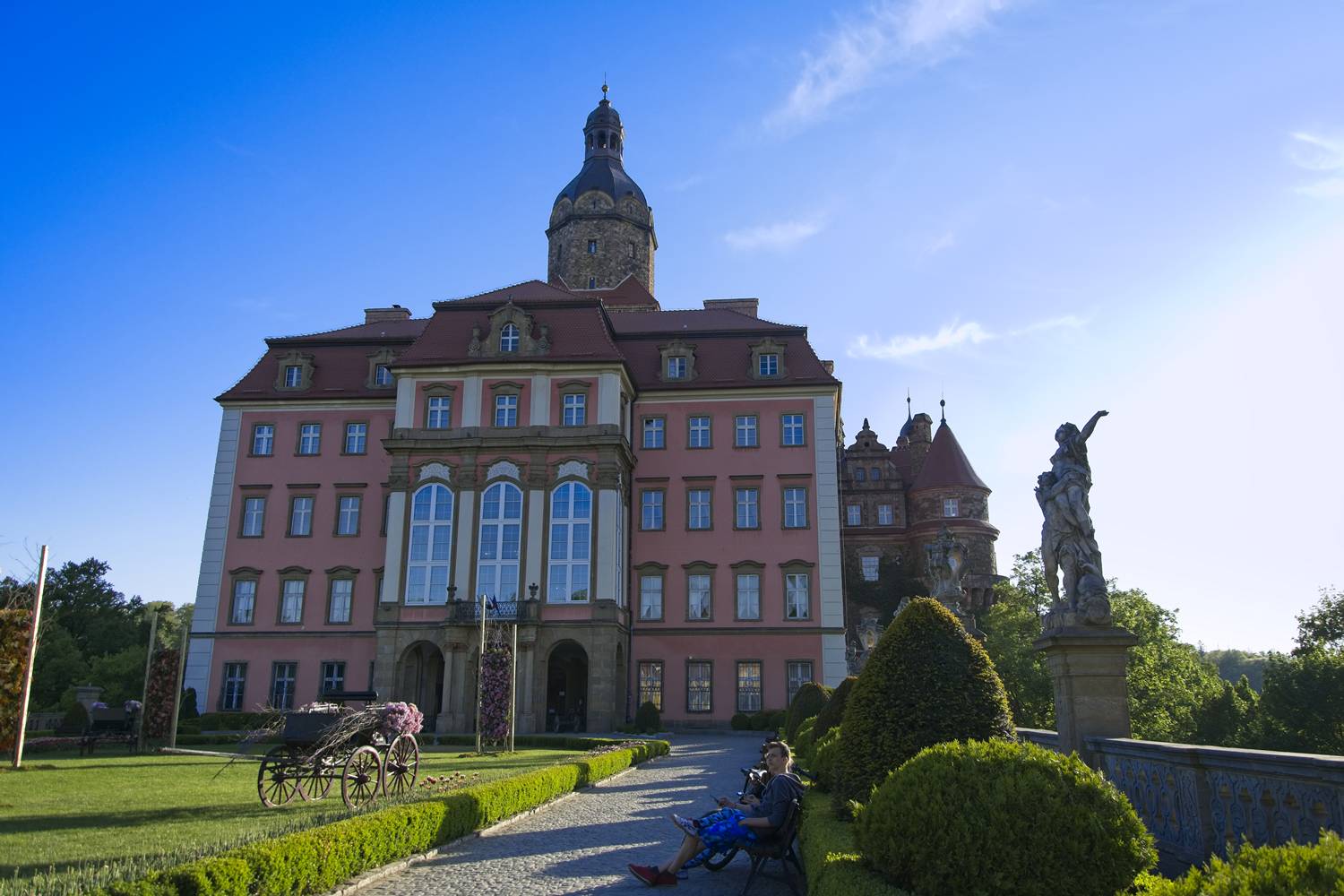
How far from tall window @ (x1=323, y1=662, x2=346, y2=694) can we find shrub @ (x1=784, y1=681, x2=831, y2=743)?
19.7m

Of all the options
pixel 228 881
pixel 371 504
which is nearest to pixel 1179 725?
pixel 371 504

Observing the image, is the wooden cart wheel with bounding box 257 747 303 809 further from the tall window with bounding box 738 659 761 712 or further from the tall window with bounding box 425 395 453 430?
the tall window with bounding box 738 659 761 712

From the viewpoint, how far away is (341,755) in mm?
13039

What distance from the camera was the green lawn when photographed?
9164mm

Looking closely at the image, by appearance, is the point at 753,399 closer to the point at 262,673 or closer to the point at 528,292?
the point at 528,292

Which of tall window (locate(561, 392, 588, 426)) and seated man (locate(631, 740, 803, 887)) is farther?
tall window (locate(561, 392, 588, 426))

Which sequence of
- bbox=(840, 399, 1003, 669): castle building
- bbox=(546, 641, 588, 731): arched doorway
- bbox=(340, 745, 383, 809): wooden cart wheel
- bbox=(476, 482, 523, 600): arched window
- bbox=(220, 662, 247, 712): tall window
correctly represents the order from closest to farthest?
bbox=(340, 745, 383, 809): wooden cart wheel < bbox=(476, 482, 523, 600): arched window < bbox=(220, 662, 247, 712): tall window < bbox=(546, 641, 588, 731): arched doorway < bbox=(840, 399, 1003, 669): castle building

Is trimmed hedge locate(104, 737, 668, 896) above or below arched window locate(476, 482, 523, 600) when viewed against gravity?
below

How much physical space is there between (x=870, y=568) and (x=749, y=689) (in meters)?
20.6

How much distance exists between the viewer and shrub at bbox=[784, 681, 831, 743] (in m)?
25.7

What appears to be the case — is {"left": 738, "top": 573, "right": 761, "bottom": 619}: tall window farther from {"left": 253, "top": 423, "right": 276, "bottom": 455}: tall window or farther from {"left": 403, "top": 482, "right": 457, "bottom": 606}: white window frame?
{"left": 253, "top": 423, "right": 276, "bottom": 455}: tall window

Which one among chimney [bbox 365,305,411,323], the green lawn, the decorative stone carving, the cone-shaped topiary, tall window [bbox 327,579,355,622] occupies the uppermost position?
chimney [bbox 365,305,411,323]

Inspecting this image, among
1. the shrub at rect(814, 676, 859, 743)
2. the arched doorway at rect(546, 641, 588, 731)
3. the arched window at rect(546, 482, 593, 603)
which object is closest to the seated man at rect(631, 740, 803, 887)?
the shrub at rect(814, 676, 859, 743)

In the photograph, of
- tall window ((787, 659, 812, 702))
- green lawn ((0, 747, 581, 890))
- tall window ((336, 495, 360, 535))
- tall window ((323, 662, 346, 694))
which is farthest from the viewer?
tall window ((336, 495, 360, 535))
